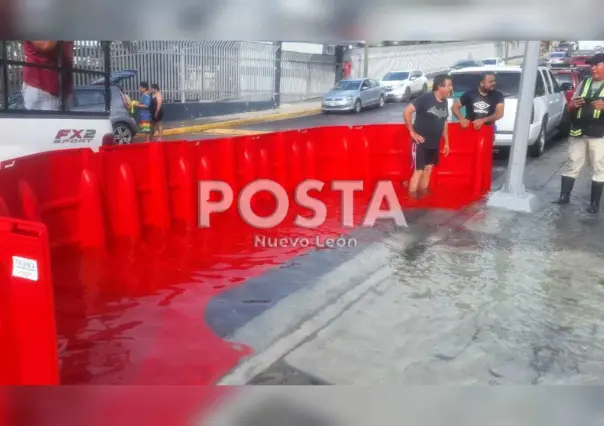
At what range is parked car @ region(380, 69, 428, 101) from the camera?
23.3m

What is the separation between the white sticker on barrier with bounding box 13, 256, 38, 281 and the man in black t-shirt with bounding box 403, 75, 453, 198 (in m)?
6.40

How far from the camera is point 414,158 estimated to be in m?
8.51

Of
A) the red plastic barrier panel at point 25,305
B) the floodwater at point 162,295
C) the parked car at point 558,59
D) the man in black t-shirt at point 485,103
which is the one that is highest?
the parked car at point 558,59

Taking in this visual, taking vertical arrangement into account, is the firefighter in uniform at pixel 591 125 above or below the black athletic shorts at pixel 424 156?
above

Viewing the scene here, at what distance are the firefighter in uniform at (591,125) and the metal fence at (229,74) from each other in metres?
11.4

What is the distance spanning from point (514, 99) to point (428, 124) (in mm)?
4607

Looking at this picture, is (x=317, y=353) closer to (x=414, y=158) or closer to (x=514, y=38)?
(x=514, y=38)

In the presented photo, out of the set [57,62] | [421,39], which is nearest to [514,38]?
[421,39]

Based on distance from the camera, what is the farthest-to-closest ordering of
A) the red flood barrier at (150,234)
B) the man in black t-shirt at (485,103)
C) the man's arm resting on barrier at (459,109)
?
the man in black t-shirt at (485,103) → the man's arm resting on barrier at (459,109) → the red flood barrier at (150,234)

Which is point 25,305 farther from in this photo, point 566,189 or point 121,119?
point 121,119

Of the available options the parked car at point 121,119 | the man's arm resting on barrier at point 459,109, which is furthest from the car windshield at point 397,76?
the man's arm resting on barrier at point 459,109

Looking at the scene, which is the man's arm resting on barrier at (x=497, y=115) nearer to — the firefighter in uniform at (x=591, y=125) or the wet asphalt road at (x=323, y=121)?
the firefighter in uniform at (x=591, y=125)

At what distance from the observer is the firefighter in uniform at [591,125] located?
7.30 m

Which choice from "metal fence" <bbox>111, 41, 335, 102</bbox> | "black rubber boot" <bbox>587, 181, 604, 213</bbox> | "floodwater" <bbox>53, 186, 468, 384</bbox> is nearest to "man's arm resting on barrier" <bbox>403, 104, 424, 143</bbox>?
"floodwater" <bbox>53, 186, 468, 384</bbox>
